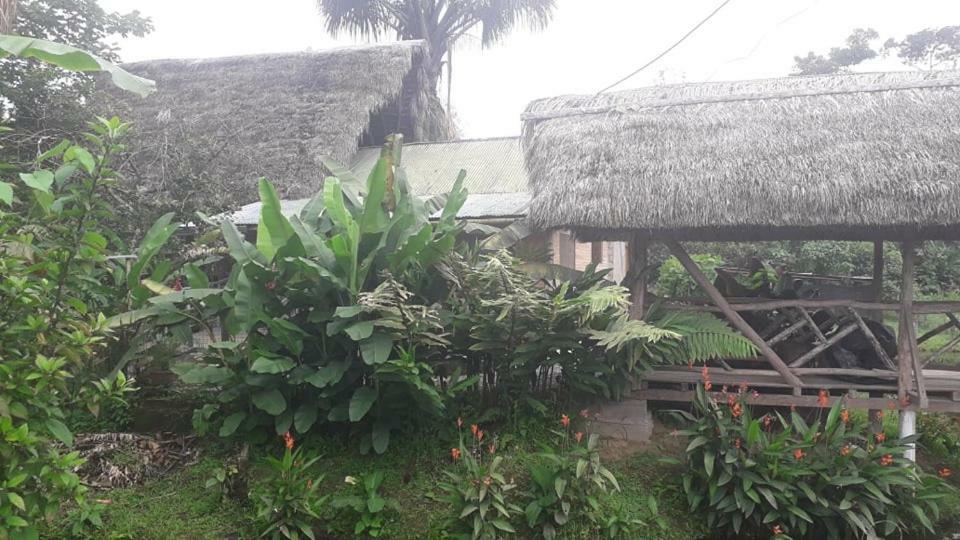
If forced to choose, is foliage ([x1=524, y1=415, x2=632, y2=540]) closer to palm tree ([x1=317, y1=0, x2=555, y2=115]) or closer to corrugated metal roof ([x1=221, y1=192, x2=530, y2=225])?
corrugated metal roof ([x1=221, y1=192, x2=530, y2=225])

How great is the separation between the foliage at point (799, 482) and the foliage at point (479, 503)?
4.36ft

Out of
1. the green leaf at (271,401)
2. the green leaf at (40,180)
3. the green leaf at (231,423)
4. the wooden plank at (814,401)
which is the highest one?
the green leaf at (40,180)

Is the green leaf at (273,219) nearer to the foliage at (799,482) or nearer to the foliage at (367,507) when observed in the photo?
the foliage at (367,507)

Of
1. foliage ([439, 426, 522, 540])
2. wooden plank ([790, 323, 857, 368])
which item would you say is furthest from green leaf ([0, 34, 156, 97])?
wooden plank ([790, 323, 857, 368])

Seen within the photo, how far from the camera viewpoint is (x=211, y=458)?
4.32 meters

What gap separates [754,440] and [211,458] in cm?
378

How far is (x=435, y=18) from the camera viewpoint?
1502 cm

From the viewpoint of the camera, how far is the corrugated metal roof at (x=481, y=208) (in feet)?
20.8

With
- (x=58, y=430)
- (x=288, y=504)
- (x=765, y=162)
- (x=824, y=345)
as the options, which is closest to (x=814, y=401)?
(x=824, y=345)

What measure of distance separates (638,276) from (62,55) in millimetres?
4048

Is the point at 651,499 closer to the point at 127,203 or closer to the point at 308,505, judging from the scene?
the point at 308,505

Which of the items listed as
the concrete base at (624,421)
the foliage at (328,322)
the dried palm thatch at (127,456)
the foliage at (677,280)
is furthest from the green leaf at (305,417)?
the foliage at (677,280)

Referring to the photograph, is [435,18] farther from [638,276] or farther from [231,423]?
[231,423]

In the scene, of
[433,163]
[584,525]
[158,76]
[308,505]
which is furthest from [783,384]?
[158,76]
